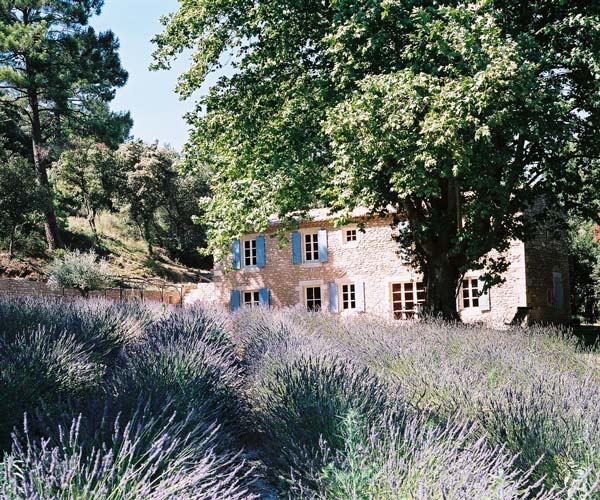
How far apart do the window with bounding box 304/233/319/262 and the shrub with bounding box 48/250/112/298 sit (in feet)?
23.8

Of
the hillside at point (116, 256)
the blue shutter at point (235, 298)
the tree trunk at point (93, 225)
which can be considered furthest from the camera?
the tree trunk at point (93, 225)

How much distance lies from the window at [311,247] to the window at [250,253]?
86.4 inches

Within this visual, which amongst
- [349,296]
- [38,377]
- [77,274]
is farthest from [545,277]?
[38,377]

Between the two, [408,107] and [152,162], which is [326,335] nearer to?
[408,107]

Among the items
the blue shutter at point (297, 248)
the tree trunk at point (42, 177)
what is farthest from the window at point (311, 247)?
the tree trunk at point (42, 177)

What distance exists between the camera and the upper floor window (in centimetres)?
2233

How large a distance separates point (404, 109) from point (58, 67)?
60.7 ft

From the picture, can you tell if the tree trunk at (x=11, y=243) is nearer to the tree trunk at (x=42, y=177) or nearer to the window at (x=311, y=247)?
the tree trunk at (x=42, y=177)

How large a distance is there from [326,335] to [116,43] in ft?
63.2

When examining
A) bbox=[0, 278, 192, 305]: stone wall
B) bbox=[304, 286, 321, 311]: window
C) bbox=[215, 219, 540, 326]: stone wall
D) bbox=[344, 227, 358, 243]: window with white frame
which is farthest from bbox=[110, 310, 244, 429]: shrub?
bbox=[304, 286, 321, 311]: window

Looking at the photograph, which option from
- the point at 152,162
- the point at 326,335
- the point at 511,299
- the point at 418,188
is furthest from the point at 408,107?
the point at 152,162

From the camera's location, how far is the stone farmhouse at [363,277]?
58.6 ft

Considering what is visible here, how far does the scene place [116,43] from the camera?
77.3 feet

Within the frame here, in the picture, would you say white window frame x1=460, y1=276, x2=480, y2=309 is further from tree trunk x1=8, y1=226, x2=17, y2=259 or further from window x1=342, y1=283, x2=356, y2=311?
tree trunk x1=8, y1=226, x2=17, y2=259
